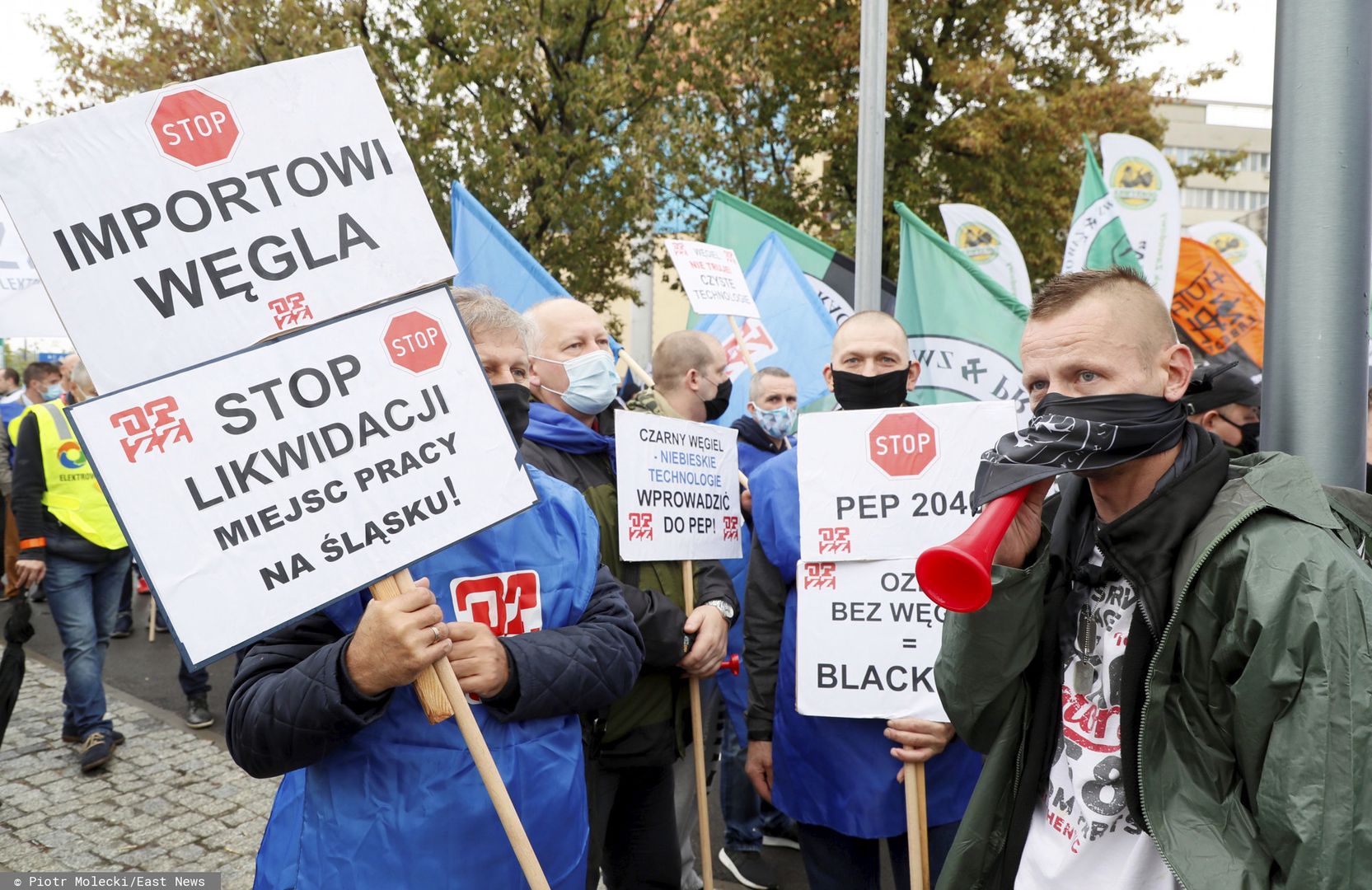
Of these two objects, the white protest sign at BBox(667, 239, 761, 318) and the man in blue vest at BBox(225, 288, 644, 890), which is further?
the white protest sign at BBox(667, 239, 761, 318)

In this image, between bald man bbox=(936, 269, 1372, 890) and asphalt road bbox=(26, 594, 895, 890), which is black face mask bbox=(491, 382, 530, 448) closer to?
bald man bbox=(936, 269, 1372, 890)

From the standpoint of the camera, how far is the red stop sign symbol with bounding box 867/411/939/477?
9.51 ft

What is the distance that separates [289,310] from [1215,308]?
266 inches

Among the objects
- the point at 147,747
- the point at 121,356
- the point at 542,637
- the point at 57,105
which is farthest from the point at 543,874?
the point at 57,105

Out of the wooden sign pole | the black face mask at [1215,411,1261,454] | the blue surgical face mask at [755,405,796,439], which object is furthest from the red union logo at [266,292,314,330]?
the black face mask at [1215,411,1261,454]

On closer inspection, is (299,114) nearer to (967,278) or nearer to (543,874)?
(543,874)

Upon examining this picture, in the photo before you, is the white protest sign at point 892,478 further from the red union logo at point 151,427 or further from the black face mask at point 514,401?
the red union logo at point 151,427

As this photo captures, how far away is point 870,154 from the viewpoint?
673 cm

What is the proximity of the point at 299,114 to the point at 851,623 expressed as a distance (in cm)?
189

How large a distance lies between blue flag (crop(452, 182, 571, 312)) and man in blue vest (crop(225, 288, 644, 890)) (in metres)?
4.07

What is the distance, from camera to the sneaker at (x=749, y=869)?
14.4 ft

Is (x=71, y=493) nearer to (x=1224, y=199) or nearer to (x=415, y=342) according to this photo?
(x=415, y=342)

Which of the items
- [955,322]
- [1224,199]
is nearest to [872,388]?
[955,322]

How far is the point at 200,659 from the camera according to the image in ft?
5.63
